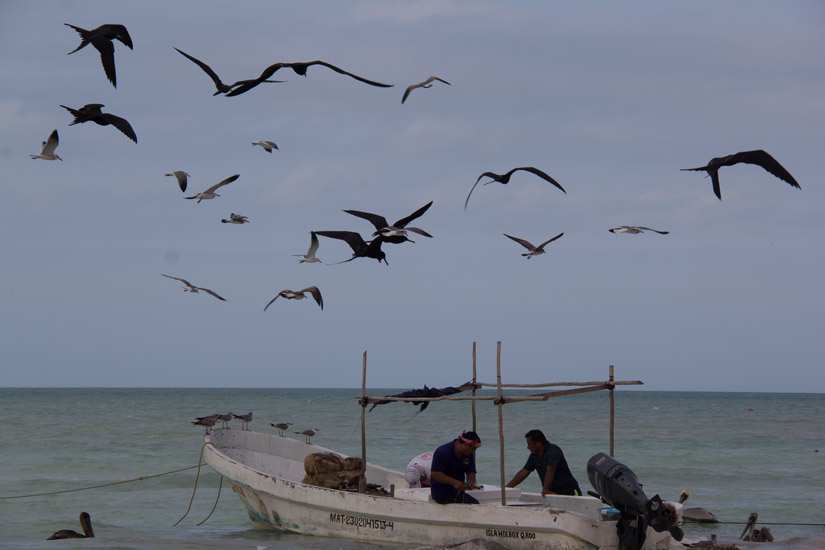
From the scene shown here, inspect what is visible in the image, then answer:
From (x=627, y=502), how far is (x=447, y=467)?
1.93m

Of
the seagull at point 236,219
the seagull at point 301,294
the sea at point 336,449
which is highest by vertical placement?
the seagull at point 236,219

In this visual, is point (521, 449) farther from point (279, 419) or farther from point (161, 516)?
point (279, 419)

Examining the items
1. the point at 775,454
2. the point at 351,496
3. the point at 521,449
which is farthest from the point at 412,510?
the point at 775,454

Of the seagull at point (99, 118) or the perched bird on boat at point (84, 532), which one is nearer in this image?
the seagull at point (99, 118)

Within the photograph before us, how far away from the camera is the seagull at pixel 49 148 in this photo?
37.4ft

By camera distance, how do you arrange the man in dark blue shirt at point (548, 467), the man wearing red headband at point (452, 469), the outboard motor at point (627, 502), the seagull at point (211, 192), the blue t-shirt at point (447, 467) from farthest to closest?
1. the seagull at point (211, 192)
2. the man in dark blue shirt at point (548, 467)
3. the blue t-shirt at point (447, 467)
4. the man wearing red headband at point (452, 469)
5. the outboard motor at point (627, 502)

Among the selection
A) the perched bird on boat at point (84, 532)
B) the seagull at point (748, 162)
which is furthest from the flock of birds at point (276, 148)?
the perched bird on boat at point (84, 532)

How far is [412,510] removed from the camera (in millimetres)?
10141

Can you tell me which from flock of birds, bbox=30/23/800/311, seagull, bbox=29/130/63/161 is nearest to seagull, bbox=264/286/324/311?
flock of birds, bbox=30/23/800/311

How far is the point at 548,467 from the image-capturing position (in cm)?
1038

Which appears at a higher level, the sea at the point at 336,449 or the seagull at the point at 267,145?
the seagull at the point at 267,145

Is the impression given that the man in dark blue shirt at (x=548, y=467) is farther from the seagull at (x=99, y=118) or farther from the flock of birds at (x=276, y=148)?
the seagull at (x=99, y=118)

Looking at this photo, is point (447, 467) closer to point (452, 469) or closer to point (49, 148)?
point (452, 469)

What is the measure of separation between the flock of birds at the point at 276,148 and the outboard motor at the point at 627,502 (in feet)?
8.74
